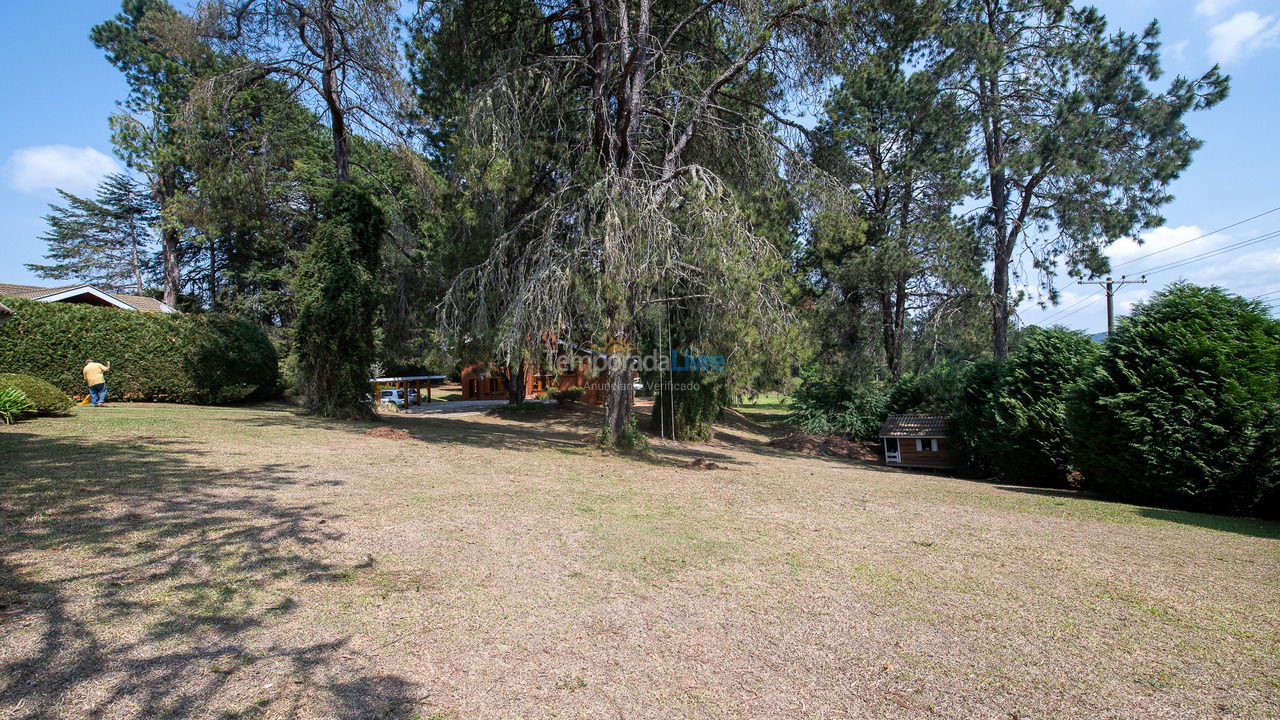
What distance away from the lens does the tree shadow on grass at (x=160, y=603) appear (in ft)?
8.44

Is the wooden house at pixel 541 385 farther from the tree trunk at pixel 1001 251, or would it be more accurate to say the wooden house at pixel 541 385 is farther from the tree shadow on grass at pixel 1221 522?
the tree shadow on grass at pixel 1221 522

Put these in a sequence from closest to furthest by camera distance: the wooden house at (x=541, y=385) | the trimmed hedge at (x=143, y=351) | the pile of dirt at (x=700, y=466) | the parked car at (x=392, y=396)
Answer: the pile of dirt at (x=700, y=466) < the trimmed hedge at (x=143, y=351) < the parked car at (x=392, y=396) < the wooden house at (x=541, y=385)

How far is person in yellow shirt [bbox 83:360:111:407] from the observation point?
12234 mm

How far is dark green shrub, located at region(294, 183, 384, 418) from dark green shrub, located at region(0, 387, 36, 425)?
4195 mm

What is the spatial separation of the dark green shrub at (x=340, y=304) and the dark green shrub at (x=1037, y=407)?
43.9 ft

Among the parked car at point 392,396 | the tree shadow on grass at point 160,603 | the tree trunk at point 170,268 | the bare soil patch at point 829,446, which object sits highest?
the tree trunk at point 170,268

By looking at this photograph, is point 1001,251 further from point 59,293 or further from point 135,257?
point 135,257

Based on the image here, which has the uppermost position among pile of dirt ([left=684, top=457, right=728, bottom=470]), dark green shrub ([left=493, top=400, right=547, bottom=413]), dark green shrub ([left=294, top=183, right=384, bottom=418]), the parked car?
dark green shrub ([left=294, top=183, right=384, bottom=418])

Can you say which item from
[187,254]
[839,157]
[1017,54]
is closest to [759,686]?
[839,157]

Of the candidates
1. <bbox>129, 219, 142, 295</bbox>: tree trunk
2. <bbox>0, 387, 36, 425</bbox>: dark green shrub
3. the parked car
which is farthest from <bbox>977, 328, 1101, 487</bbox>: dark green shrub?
<bbox>129, 219, 142, 295</bbox>: tree trunk

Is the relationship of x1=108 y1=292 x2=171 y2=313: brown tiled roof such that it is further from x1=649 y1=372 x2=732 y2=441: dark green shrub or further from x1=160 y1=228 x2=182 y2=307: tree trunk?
x1=649 y1=372 x2=732 y2=441: dark green shrub

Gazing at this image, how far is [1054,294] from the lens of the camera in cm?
1744

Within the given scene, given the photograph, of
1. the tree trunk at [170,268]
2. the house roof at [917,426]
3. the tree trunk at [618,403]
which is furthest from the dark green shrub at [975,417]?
the tree trunk at [170,268]

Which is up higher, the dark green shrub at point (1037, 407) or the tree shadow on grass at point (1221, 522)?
the dark green shrub at point (1037, 407)
